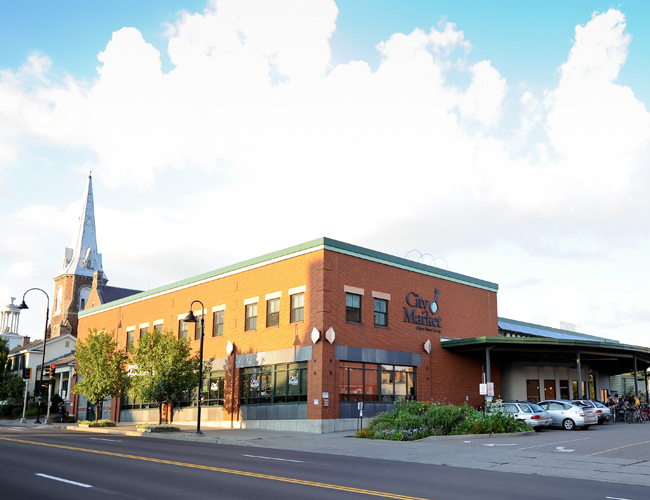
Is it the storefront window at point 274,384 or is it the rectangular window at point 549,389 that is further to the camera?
the rectangular window at point 549,389

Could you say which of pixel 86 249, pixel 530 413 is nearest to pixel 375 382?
pixel 530 413

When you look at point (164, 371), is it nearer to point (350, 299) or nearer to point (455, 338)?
point (350, 299)

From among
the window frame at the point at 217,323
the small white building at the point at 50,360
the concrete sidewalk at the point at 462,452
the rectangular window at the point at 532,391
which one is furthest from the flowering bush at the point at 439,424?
the small white building at the point at 50,360

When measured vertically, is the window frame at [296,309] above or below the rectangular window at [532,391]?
above

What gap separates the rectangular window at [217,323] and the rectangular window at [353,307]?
10.3 metres

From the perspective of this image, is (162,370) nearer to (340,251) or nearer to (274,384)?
(274,384)

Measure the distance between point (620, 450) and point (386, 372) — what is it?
16484mm

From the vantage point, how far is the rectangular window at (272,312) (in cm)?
3642

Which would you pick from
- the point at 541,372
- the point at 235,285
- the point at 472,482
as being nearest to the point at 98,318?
the point at 235,285

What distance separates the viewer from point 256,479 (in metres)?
13.5

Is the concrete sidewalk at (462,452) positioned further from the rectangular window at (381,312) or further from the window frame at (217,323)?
the window frame at (217,323)

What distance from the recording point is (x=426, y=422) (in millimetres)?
27688

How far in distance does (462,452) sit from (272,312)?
58.2 ft

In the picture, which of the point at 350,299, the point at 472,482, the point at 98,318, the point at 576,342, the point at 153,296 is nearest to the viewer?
the point at 472,482
